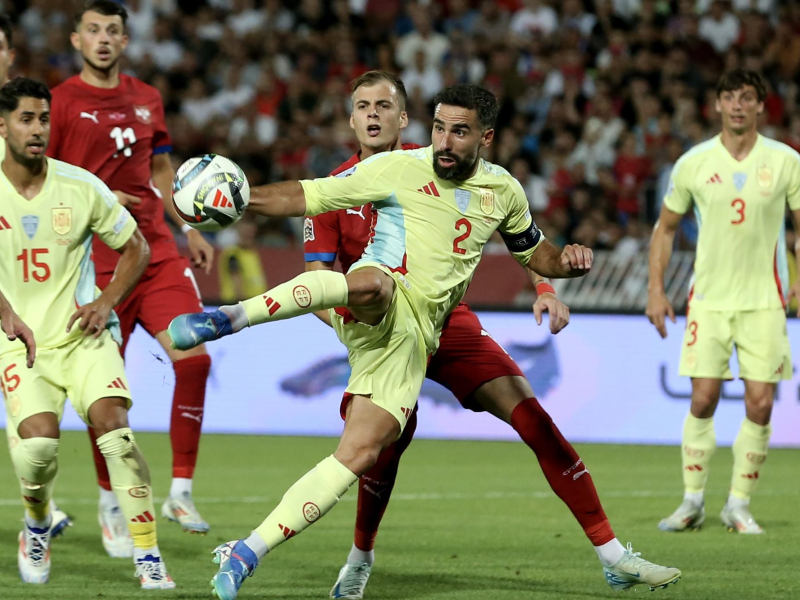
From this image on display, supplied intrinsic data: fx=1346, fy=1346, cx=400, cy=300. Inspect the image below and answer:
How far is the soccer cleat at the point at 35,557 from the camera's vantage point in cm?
609

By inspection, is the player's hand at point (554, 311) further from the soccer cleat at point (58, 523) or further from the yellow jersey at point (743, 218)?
the soccer cleat at point (58, 523)

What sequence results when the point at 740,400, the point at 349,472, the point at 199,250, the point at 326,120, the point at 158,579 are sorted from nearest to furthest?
the point at 349,472
the point at 158,579
the point at 199,250
the point at 740,400
the point at 326,120

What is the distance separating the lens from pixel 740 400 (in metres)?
12.2

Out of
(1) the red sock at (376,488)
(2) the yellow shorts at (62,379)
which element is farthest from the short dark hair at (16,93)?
(1) the red sock at (376,488)

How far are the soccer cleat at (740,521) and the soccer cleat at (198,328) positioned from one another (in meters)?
4.05

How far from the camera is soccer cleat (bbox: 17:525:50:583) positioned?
240 inches

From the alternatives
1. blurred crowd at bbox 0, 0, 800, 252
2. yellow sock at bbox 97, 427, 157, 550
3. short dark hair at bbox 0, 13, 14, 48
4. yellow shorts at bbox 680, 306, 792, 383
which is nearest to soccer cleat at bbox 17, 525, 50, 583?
yellow sock at bbox 97, 427, 157, 550

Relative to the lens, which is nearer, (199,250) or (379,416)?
(379,416)

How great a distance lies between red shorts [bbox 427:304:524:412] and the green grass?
2.95ft

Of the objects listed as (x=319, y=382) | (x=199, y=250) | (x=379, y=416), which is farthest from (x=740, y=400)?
(x=379, y=416)

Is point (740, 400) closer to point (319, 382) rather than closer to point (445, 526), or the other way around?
point (319, 382)

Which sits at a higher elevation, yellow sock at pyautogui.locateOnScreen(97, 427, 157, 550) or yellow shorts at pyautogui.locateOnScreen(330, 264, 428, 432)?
yellow shorts at pyautogui.locateOnScreen(330, 264, 428, 432)

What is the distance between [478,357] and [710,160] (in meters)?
2.90

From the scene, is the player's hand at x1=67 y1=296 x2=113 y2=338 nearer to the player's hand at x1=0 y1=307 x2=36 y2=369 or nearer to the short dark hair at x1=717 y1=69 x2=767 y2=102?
the player's hand at x1=0 y1=307 x2=36 y2=369
